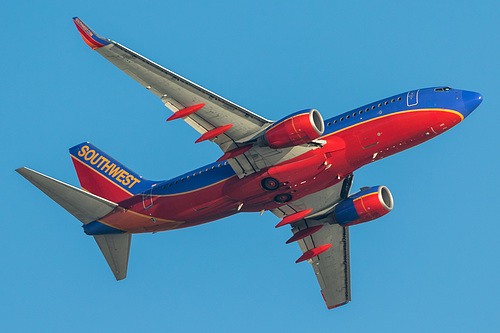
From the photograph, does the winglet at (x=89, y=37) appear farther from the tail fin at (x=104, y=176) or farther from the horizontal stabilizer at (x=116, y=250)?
the horizontal stabilizer at (x=116, y=250)

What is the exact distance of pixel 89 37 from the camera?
151ft

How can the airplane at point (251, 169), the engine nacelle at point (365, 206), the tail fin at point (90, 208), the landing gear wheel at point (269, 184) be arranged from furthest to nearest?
the engine nacelle at point (365, 206) < the tail fin at point (90, 208) < the landing gear wheel at point (269, 184) < the airplane at point (251, 169)

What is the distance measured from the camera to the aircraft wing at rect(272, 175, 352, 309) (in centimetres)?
5684

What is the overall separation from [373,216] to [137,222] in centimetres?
1724

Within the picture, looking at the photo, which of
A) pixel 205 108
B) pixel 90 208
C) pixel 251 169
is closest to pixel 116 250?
pixel 90 208

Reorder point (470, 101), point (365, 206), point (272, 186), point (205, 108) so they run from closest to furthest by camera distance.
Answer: point (470, 101), point (205, 108), point (272, 186), point (365, 206)

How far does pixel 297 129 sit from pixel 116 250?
62.8 ft

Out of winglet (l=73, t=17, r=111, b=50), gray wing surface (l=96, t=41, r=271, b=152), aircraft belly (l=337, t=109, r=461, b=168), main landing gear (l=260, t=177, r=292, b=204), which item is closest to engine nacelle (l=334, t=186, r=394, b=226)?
aircraft belly (l=337, t=109, r=461, b=168)

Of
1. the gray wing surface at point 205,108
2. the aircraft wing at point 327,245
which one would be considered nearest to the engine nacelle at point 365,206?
the aircraft wing at point 327,245

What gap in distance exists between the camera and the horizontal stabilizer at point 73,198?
5173 centimetres

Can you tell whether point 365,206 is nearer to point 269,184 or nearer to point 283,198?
point 283,198

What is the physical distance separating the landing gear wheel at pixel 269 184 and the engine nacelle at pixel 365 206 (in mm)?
7369

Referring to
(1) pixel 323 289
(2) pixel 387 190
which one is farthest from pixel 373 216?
(1) pixel 323 289

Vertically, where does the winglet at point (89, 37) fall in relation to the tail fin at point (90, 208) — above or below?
above
